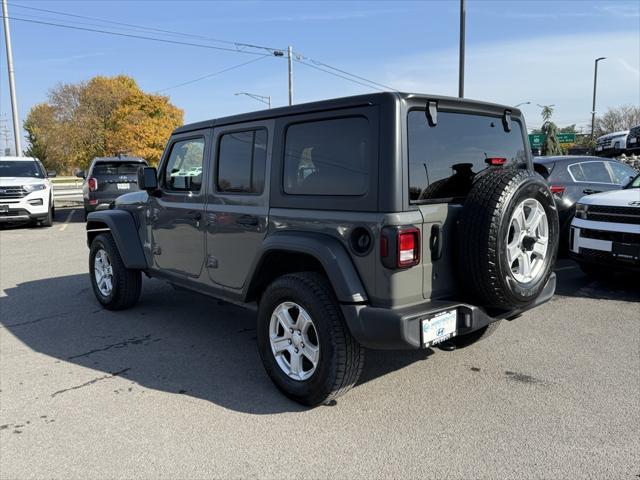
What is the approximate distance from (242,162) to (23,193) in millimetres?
11307

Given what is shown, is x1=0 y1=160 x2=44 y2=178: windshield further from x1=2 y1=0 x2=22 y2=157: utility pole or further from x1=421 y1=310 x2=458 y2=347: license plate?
x1=421 y1=310 x2=458 y2=347: license plate

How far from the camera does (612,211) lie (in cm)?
594

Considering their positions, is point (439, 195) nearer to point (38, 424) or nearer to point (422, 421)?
point (422, 421)

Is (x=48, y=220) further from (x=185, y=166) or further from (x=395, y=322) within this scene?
(x=395, y=322)

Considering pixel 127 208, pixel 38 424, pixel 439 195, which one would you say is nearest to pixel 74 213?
pixel 127 208

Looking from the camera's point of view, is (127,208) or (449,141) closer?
(449,141)

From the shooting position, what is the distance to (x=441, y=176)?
328 cm

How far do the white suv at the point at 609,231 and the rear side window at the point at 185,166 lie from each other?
4.55 meters

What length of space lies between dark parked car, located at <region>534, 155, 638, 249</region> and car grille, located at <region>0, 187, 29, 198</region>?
1181 cm

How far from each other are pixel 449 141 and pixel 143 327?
3.50m

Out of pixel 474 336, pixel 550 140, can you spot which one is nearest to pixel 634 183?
pixel 474 336

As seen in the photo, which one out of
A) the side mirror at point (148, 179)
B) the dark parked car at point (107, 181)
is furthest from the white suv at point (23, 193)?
the side mirror at point (148, 179)

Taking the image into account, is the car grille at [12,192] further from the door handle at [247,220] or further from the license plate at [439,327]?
the license plate at [439,327]

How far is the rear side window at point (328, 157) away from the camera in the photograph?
10.2 feet
